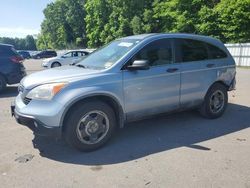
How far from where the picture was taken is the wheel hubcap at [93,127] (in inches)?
180

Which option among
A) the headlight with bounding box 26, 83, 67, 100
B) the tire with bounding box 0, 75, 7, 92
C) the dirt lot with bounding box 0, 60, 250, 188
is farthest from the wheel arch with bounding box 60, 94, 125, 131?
the tire with bounding box 0, 75, 7, 92

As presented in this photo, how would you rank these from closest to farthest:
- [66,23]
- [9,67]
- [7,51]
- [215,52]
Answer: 1. [215,52]
2. [9,67]
3. [7,51]
4. [66,23]

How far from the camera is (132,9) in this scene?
41.7 meters

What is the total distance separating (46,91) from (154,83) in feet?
6.32

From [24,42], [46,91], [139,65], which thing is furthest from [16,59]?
[24,42]

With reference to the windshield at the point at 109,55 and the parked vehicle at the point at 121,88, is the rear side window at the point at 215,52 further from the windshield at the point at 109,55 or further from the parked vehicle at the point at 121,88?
the windshield at the point at 109,55

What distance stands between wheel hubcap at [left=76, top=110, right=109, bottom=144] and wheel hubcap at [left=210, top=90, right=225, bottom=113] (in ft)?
9.07

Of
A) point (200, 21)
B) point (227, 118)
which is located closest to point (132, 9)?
point (200, 21)

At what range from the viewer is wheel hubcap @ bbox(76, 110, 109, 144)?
457 centimetres

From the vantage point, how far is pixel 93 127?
469 centimetres

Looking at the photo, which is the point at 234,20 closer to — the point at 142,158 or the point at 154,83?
the point at 154,83

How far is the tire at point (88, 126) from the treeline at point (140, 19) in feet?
76.2

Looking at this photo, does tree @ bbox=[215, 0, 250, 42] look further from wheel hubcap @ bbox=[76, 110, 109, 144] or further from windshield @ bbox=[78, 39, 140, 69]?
wheel hubcap @ bbox=[76, 110, 109, 144]

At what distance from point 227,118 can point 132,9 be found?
37.5 m
